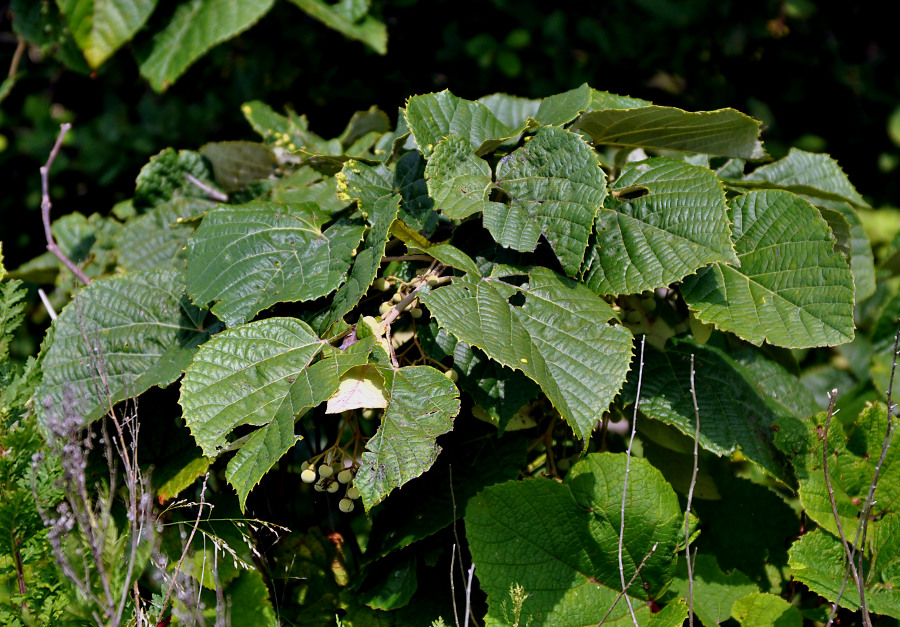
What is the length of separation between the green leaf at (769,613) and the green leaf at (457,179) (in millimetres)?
827

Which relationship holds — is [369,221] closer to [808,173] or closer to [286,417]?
[286,417]

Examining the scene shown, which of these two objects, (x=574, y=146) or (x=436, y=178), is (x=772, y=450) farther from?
(x=436, y=178)

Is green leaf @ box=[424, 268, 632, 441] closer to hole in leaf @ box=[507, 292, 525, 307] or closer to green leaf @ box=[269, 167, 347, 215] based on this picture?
hole in leaf @ box=[507, 292, 525, 307]

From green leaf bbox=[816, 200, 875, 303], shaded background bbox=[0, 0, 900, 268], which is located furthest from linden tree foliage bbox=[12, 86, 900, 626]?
shaded background bbox=[0, 0, 900, 268]

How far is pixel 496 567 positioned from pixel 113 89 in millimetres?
2713

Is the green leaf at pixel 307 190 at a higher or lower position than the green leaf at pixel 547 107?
lower

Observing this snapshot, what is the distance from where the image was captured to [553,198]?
135cm

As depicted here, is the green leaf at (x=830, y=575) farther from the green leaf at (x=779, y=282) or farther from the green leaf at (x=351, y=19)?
the green leaf at (x=351, y=19)

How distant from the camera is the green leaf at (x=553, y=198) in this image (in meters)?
1.30

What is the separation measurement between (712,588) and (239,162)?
1406 mm

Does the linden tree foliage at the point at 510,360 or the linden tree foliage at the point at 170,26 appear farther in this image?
the linden tree foliage at the point at 170,26

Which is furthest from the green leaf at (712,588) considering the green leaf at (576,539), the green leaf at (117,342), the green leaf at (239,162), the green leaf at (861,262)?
the green leaf at (239,162)

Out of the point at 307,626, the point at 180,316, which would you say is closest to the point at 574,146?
the point at 180,316

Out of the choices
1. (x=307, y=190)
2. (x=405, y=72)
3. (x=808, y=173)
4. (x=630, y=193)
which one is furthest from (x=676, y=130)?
(x=405, y=72)
